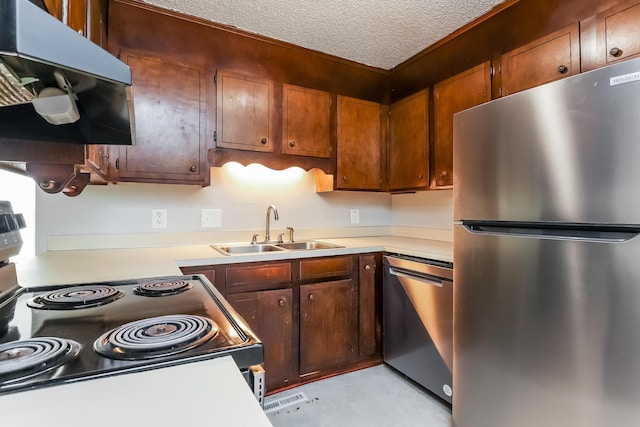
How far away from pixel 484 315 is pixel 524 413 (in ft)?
1.19

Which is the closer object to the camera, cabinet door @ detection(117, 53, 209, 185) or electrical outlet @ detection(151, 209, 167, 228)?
cabinet door @ detection(117, 53, 209, 185)

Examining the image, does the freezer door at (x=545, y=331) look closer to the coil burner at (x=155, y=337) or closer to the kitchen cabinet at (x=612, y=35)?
the kitchen cabinet at (x=612, y=35)

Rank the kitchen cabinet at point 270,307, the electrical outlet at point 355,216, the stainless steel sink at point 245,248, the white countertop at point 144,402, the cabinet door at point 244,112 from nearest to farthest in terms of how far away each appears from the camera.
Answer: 1. the white countertop at point 144,402
2. the kitchen cabinet at point 270,307
3. the cabinet door at point 244,112
4. the stainless steel sink at point 245,248
5. the electrical outlet at point 355,216

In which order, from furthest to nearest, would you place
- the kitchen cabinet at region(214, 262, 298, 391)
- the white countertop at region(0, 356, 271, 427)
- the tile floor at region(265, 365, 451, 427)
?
the kitchen cabinet at region(214, 262, 298, 391) < the tile floor at region(265, 365, 451, 427) < the white countertop at region(0, 356, 271, 427)

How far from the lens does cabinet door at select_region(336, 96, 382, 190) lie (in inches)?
95.7

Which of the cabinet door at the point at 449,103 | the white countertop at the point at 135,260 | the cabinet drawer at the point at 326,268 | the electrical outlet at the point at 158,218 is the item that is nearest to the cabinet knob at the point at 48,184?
the white countertop at the point at 135,260

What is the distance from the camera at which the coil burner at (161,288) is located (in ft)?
3.47

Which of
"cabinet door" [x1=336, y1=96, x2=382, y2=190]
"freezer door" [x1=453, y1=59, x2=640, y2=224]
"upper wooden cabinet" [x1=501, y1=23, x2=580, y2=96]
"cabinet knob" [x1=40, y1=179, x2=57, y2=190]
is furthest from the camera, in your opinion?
"cabinet door" [x1=336, y1=96, x2=382, y2=190]

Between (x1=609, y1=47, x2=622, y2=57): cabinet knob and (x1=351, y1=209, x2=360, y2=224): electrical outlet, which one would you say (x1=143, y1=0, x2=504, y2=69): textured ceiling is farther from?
(x1=351, y1=209, x2=360, y2=224): electrical outlet

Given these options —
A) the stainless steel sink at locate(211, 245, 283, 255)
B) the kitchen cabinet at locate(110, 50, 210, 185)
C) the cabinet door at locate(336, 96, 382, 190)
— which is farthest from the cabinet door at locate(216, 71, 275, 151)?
the stainless steel sink at locate(211, 245, 283, 255)

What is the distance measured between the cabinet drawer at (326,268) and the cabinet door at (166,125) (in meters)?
0.81

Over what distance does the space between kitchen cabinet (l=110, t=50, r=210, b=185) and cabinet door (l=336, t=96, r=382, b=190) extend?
3.17 ft

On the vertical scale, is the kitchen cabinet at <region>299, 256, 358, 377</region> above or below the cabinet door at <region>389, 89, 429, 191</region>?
below

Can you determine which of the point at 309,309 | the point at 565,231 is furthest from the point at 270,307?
the point at 565,231
